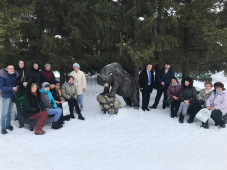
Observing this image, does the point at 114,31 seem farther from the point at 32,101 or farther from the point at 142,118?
the point at 32,101

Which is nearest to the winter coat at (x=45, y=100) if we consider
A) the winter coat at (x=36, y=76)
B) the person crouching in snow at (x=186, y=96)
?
the winter coat at (x=36, y=76)

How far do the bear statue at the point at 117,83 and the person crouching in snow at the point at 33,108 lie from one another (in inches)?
88.1

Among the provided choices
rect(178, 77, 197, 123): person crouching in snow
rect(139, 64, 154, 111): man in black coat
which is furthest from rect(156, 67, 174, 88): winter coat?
rect(178, 77, 197, 123): person crouching in snow

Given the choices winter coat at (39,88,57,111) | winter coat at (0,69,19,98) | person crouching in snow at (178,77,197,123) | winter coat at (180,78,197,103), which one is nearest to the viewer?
winter coat at (0,69,19,98)

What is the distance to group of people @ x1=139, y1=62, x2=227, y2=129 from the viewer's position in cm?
509

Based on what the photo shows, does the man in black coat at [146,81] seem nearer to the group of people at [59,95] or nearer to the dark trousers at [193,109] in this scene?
the group of people at [59,95]

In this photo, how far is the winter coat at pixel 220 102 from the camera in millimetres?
5055

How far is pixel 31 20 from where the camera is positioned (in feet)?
31.3

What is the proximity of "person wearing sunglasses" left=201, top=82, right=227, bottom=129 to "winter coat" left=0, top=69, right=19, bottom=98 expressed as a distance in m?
5.26

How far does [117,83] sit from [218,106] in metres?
3.13

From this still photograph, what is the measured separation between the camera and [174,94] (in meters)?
6.26

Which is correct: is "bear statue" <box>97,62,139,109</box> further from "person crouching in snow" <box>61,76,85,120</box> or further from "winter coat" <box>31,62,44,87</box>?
"winter coat" <box>31,62,44,87</box>

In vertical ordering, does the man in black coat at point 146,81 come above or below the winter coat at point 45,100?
above

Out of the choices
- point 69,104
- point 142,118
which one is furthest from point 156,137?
point 69,104
